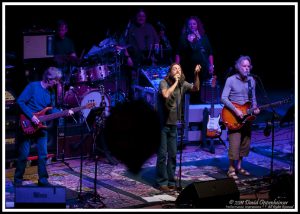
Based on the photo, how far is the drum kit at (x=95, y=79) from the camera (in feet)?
36.3

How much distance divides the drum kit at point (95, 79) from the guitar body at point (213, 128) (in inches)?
65.9

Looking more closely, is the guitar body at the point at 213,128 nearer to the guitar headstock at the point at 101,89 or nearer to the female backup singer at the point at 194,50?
the female backup singer at the point at 194,50

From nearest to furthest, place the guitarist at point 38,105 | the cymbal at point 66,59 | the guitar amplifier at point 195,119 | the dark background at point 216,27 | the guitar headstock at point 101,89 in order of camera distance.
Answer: the guitarist at point 38,105 < the dark background at point 216,27 < the guitar headstock at point 101,89 < the cymbal at point 66,59 < the guitar amplifier at point 195,119

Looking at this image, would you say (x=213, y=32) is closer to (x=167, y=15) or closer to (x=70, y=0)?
(x=167, y=15)

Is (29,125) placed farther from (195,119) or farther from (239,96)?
(195,119)

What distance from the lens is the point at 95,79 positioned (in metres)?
11.7

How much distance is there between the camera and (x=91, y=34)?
12.4 m

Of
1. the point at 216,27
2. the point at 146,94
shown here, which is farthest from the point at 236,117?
the point at 216,27

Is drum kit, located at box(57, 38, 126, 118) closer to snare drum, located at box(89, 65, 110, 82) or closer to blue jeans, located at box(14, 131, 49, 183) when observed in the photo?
snare drum, located at box(89, 65, 110, 82)

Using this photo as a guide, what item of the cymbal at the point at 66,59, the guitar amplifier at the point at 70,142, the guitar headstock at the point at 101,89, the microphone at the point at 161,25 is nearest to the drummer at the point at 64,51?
the cymbal at the point at 66,59

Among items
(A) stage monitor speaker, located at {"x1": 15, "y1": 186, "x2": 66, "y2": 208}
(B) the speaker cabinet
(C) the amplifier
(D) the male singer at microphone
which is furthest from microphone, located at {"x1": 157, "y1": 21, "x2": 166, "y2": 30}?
(A) stage monitor speaker, located at {"x1": 15, "y1": 186, "x2": 66, "y2": 208}

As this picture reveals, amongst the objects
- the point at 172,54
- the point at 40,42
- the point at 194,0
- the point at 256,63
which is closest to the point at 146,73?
the point at 172,54

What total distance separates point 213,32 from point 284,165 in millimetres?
3760

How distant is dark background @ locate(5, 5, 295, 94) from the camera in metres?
10.8
